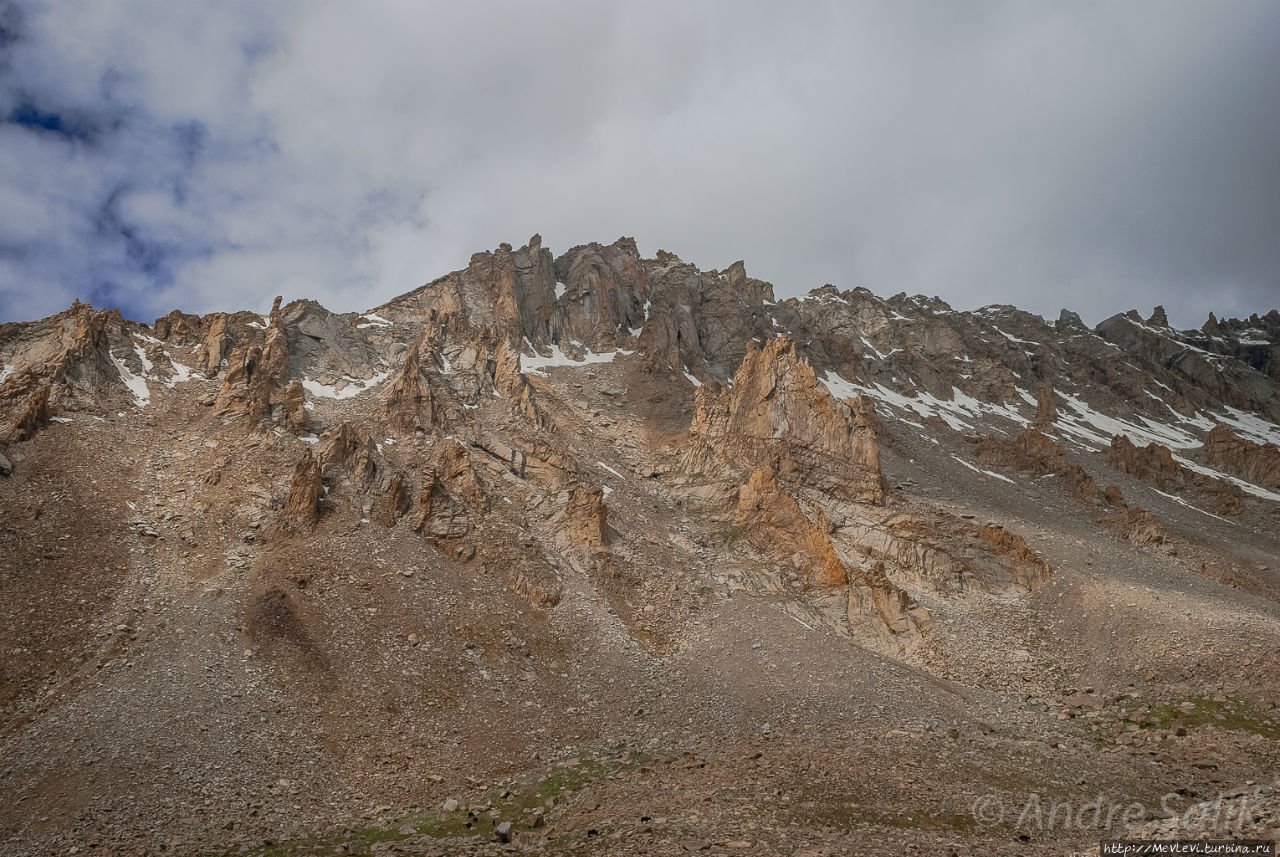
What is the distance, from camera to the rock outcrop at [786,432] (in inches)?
2197

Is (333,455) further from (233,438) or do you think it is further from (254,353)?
(254,353)

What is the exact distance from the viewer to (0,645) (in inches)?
1062

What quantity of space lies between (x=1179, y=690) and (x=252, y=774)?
141ft

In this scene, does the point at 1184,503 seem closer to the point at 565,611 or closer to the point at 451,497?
the point at 565,611

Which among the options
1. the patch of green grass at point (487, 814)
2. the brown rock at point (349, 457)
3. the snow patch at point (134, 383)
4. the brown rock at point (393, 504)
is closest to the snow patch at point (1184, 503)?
the patch of green grass at point (487, 814)

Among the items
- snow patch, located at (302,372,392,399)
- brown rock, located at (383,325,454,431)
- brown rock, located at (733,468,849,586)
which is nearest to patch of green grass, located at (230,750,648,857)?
brown rock, located at (733,468,849,586)

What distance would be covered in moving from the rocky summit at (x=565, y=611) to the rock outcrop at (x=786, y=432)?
335mm

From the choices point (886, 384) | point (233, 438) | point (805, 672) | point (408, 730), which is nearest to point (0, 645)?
point (408, 730)

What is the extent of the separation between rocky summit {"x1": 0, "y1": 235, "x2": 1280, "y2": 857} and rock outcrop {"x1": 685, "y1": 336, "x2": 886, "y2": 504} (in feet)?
1.10

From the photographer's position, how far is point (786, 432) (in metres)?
58.8

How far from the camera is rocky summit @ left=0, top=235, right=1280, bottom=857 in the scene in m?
21.6

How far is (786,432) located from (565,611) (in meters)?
28.8

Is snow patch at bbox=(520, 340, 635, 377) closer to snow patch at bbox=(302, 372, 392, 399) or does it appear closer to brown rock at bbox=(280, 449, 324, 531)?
snow patch at bbox=(302, 372, 392, 399)

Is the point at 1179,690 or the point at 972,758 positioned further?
the point at 1179,690
